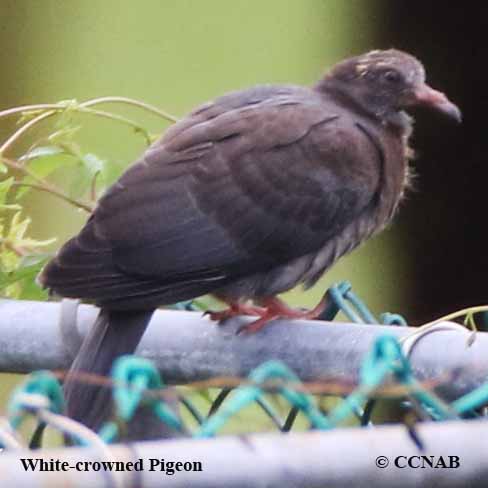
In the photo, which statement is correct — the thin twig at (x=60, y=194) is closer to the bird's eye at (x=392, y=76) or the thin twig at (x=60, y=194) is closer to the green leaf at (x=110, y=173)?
the green leaf at (x=110, y=173)

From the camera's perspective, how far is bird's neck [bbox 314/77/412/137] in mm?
3594

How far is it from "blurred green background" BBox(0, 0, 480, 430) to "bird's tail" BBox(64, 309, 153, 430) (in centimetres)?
235

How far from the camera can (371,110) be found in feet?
11.8

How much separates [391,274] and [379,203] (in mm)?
1988

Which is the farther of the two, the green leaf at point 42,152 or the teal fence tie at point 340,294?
the green leaf at point 42,152

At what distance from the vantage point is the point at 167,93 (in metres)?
5.24

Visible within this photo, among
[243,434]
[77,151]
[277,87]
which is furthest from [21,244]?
[243,434]

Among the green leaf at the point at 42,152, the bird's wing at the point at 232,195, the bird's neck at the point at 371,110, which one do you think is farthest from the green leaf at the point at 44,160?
the bird's neck at the point at 371,110

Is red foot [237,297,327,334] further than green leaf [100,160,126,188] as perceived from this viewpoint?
No

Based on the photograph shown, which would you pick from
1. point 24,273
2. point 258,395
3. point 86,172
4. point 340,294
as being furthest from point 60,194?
point 258,395

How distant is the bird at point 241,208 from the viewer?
2816 mm

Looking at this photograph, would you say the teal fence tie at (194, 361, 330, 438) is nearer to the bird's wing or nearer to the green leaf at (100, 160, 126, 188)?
the bird's wing

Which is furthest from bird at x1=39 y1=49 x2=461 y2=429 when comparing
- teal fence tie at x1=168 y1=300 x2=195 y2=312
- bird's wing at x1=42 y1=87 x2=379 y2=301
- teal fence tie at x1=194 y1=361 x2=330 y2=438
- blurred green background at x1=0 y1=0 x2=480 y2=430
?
blurred green background at x1=0 y1=0 x2=480 y2=430

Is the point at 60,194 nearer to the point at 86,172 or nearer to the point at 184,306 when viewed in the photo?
the point at 86,172
